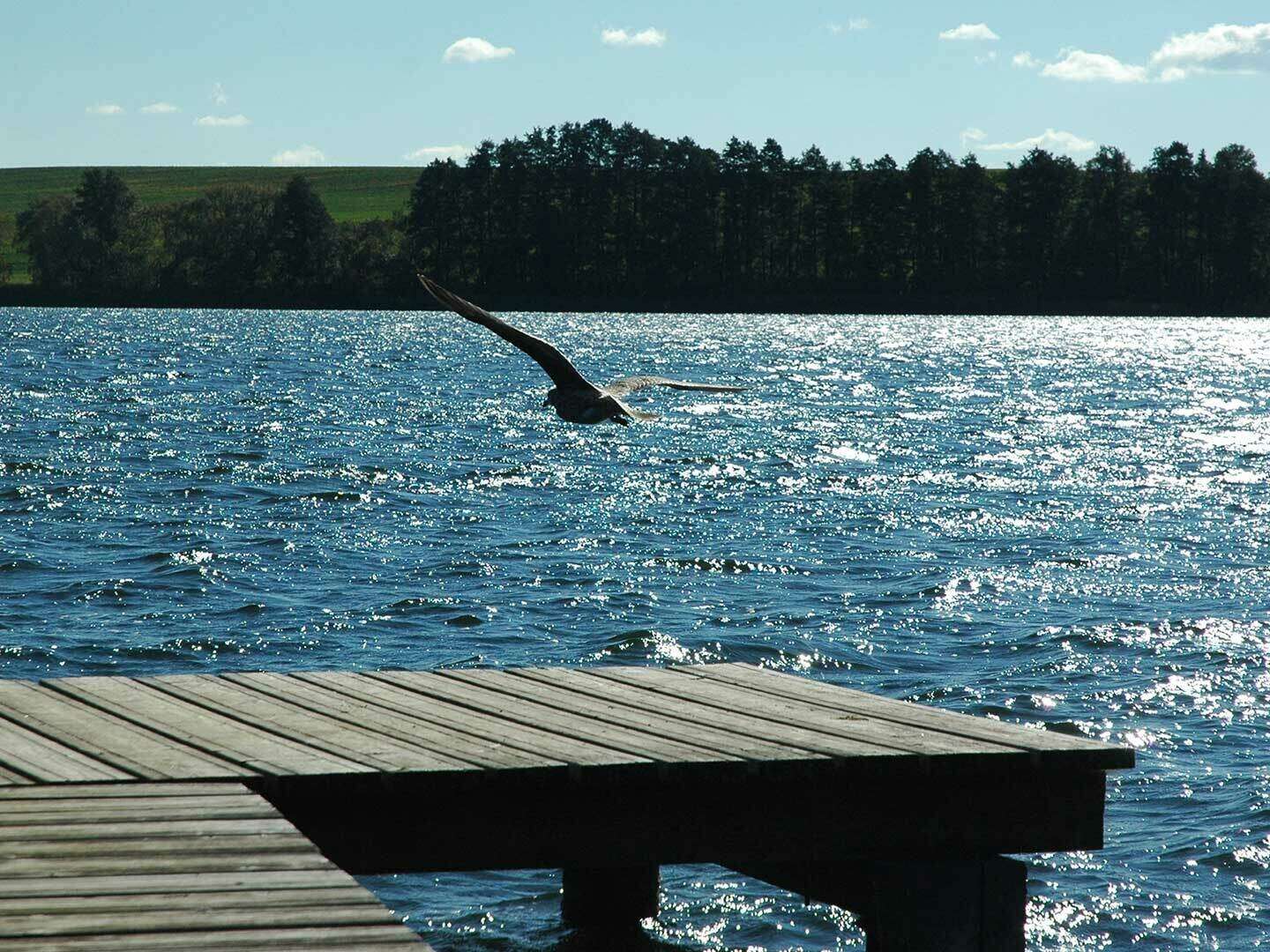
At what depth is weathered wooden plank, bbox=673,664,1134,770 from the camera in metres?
7.04

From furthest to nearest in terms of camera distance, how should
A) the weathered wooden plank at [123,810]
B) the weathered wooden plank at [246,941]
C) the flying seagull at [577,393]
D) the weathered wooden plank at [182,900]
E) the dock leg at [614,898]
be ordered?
the flying seagull at [577,393] → the dock leg at [614,898] → the weathered wooden plank at [123,810] → the weathered wooden plank at [182,900] → the weathered wooden plank at [246,941]

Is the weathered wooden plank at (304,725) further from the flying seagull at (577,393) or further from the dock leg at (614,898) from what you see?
the flying seagull at (577,393)

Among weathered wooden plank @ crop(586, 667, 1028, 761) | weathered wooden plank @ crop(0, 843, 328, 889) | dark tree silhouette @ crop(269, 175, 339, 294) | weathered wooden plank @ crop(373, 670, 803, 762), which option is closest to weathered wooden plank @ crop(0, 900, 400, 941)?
weathered wooden plank @ crop(0, 843, 328, 889)

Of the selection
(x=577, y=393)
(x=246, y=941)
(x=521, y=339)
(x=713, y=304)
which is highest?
(x=713, y=304)

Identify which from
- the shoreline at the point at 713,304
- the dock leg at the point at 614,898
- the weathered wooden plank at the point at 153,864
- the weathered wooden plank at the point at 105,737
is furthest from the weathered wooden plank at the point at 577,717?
the shoreline at the point at 713,304

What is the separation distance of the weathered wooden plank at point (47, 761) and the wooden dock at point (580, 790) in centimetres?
2

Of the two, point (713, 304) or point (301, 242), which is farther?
point (713, 304)

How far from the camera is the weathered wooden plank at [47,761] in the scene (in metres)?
6.46

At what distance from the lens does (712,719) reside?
301 inches

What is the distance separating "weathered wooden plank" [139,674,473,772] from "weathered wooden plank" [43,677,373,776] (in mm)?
62

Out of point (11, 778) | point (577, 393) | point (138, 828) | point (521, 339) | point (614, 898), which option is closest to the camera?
point (138, 828)

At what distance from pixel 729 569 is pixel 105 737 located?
14.6 m

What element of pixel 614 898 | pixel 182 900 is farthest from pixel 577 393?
pixel 182 900

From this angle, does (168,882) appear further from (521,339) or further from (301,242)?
(301,242)
